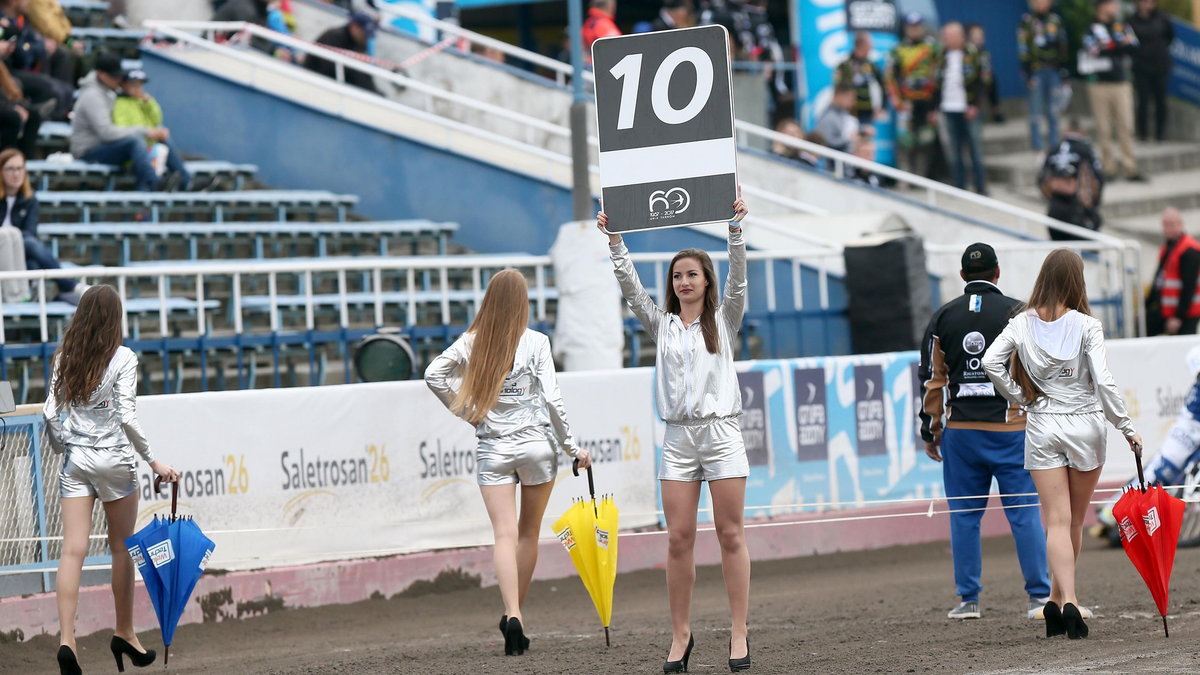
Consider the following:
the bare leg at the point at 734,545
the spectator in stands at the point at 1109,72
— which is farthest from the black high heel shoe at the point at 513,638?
the spectator in stands at the point at 1109,72

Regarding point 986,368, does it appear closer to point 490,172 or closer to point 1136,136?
point 490,172

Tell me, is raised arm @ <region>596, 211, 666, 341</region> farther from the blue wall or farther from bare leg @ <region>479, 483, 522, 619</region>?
the blue wall

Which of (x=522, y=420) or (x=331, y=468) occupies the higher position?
(x=522, y=420)

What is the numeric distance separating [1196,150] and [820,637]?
60.2 feet

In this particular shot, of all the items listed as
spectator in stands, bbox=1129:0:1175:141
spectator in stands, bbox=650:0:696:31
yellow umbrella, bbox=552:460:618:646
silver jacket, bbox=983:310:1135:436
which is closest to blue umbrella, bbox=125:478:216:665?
yellow umbrella, bbox=552:460:618:646

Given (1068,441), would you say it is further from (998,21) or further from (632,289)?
(998,21)

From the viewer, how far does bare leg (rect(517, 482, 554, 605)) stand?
895cm

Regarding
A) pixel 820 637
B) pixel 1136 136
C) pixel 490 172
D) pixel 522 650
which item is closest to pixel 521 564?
pixel 522 650

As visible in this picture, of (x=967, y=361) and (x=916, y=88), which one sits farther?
(x=916, y=88)

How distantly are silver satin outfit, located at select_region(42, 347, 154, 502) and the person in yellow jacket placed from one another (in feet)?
25.0

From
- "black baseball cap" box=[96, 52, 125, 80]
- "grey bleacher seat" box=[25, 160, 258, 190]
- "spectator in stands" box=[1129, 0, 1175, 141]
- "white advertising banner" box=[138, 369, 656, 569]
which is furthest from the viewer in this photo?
"spectator in stands" box=[1129, 0, 1175, 141]

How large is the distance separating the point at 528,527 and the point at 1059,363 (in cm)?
289

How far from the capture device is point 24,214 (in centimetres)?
1286

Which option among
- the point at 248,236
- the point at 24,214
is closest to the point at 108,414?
the point at 24,214
